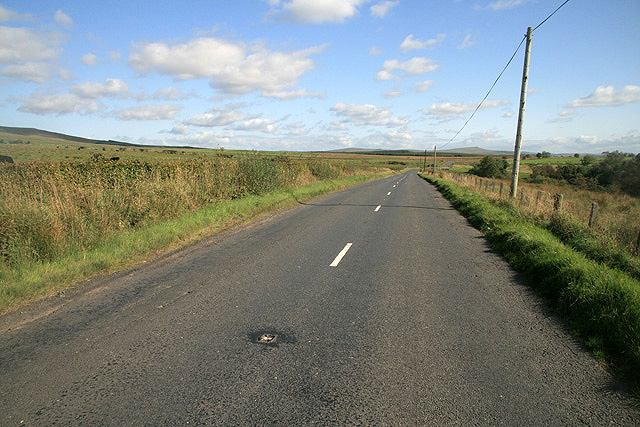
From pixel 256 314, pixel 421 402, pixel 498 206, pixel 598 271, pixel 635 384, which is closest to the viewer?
pixel 421 402

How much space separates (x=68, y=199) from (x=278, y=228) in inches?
201

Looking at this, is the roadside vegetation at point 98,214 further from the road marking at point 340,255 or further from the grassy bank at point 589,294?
the grassy bank at point 589,294

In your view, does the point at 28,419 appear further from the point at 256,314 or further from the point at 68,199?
the point at 68,199

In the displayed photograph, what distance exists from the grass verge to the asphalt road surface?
0.42 m

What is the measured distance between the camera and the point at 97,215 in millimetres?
8156

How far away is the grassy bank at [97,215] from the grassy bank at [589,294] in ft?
22.5

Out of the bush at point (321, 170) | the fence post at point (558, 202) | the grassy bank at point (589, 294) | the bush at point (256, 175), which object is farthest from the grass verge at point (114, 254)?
the bush at point (321, 170)

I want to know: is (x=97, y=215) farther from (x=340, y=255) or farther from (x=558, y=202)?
(x=558, y=202)

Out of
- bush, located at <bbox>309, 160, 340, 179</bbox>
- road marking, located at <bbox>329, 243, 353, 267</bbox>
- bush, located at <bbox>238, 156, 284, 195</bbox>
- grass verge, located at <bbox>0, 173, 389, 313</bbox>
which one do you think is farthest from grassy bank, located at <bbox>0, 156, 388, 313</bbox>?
bush, located at <bbox>309, 160, 340, 179</bbox>

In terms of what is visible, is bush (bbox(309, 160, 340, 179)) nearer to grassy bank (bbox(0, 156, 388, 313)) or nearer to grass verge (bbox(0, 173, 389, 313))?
grassy bank (bbox(0, 156, 388, 313))

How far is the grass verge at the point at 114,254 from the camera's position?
16.7ft

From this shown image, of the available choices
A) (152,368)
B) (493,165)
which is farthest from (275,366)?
(493,165)

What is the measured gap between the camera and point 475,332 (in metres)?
4.13

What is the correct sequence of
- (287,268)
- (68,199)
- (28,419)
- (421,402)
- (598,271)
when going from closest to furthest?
(28,419), (421,402), (598,271), (287,268), (68,199)
